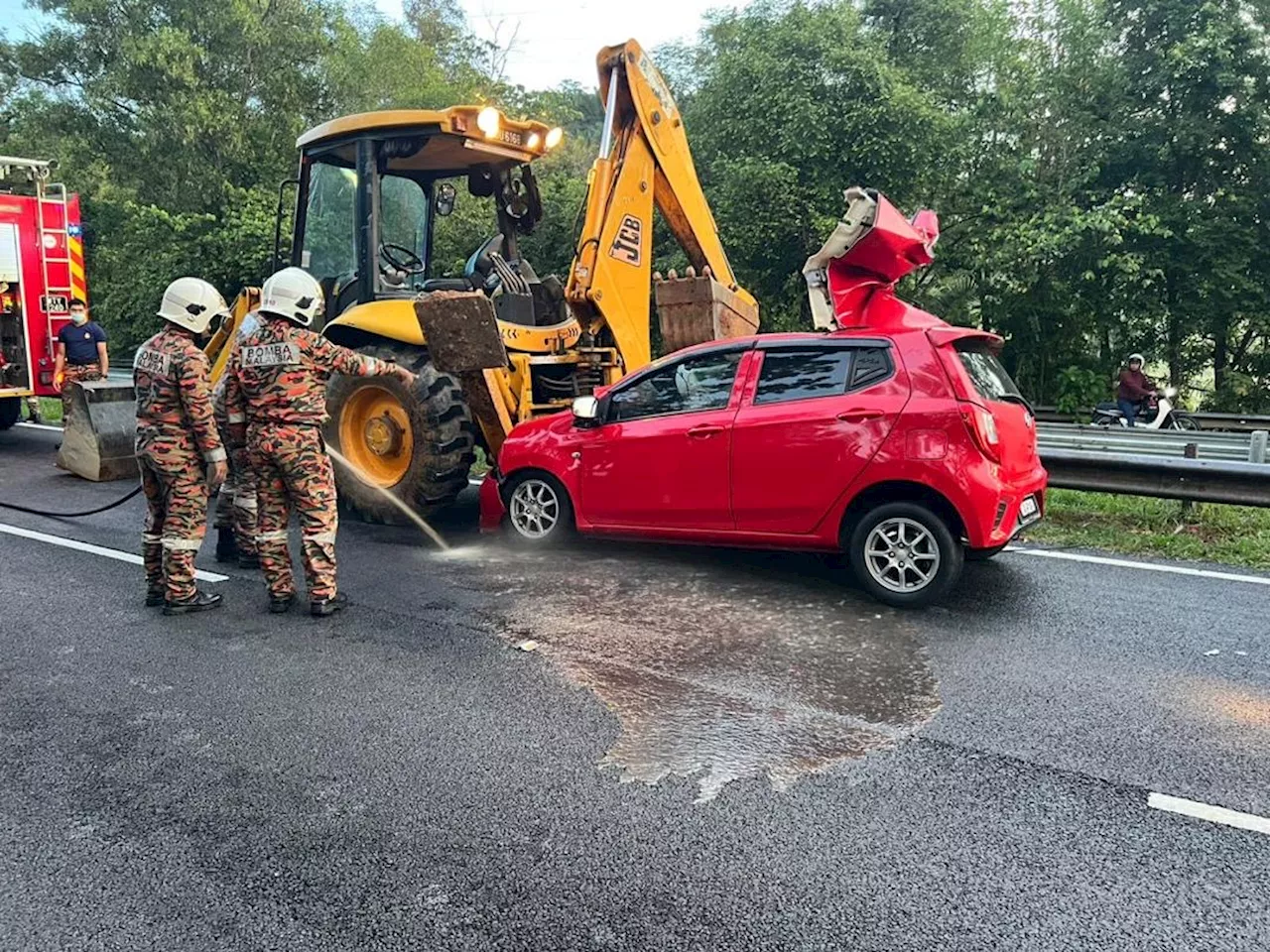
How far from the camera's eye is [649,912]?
2686 mm

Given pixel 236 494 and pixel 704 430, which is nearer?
pixel 704 430

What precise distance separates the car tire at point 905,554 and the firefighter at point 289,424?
9.85 ft

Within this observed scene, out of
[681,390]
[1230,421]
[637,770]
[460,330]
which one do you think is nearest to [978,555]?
[681,390]

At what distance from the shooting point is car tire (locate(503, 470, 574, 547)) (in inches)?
271

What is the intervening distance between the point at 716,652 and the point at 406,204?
5.65 m

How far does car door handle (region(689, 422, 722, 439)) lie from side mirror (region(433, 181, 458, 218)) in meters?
4.17

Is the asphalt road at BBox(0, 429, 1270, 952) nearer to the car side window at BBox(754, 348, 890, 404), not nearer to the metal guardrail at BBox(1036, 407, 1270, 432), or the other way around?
the car side window at BBox(754, 348, 890, 404)

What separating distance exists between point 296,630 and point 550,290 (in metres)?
4.46

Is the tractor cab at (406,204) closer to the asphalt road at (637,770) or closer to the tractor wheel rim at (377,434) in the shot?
the tractor wheel rim at (377,434)

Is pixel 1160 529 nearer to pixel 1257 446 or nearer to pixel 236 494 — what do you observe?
pixel 1257 446

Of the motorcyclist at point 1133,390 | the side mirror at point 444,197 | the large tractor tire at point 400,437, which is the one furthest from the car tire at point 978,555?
the motorcyclist at point 1133,390

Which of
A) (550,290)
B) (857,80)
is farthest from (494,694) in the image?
(857,80)

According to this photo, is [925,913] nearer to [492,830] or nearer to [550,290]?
[492,830]

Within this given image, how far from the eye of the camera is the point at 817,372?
5797 mm
